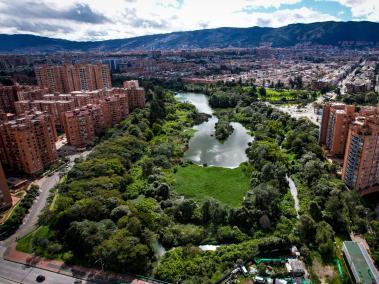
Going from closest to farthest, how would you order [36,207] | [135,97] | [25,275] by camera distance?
[25,275]
[36,207]
[135,97]

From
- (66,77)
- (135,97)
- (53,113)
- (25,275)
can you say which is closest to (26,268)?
(25,275)

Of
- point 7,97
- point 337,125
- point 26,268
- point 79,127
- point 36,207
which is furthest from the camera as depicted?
point 7,97

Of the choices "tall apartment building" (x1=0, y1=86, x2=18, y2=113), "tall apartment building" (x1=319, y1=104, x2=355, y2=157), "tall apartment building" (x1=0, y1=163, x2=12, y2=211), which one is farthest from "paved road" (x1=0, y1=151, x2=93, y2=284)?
"tall apartment building" (x1=0, y1=86, x2=18, y2=113)

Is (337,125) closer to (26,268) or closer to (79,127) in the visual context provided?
(26,268)

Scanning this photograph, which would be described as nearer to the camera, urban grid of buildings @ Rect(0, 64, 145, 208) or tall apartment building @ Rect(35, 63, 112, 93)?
urban grid of buildings @ Rect(0, 64, 145, 208)

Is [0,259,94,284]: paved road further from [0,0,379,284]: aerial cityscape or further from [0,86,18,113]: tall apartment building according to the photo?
[0,86,18,113]: tall apartment building

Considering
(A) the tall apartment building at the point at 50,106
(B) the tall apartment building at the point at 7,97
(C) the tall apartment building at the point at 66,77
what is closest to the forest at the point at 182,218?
(A) the tall apartment building at the point at 50,106
